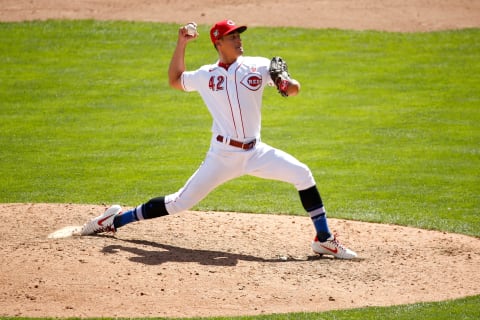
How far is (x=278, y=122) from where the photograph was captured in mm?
12992

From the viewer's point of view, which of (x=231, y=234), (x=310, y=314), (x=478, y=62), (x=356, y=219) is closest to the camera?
(x=310, y=314)

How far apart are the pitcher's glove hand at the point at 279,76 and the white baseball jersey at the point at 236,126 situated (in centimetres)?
20

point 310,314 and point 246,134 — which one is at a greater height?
point 246,134

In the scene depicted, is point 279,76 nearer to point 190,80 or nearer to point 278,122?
point 190,80

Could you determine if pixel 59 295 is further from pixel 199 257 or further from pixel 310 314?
pixel 310 314

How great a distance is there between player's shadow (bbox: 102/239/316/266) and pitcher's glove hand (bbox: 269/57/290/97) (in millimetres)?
1563

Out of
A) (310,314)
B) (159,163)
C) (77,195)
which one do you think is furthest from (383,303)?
(159,163)

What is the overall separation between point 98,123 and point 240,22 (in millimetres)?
5334

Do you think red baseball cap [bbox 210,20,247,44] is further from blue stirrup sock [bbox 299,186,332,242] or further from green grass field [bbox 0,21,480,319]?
green grass field [bbox 0,21,480,319]

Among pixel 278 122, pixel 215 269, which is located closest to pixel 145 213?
pixel 215 269

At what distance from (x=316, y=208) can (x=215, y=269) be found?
3.63ft

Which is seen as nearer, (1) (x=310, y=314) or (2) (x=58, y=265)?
(1) (x=310, y=314)

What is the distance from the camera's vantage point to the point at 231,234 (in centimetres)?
809

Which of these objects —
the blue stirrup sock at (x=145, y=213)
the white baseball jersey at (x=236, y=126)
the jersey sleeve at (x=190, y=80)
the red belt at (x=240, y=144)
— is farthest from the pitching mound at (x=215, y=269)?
the jersey sleeve at (x=190, y=80)
